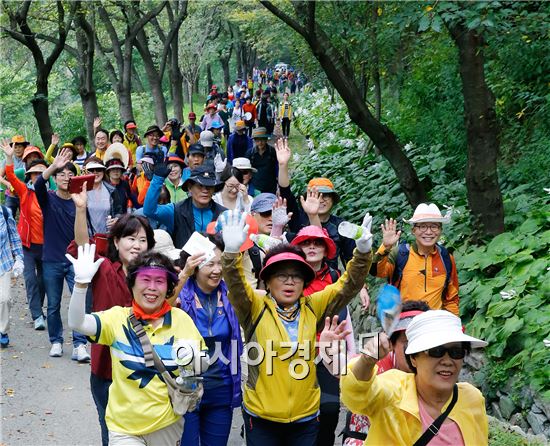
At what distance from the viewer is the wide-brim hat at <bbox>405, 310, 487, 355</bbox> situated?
3393mm

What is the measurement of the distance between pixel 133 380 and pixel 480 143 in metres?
5.94

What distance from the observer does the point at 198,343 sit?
5.02 metres

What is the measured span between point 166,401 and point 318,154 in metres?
15.3

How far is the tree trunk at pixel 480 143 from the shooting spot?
9.45m

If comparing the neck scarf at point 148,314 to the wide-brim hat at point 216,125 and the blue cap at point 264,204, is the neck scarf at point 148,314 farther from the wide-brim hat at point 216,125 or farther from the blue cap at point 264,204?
the wide-brim hat at point 216,125

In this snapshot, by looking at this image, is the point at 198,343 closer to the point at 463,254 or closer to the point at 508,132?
the point at 463,254

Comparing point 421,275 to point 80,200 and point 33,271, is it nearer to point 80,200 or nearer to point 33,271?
point 80,200

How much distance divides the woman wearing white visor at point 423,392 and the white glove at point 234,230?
1461mm

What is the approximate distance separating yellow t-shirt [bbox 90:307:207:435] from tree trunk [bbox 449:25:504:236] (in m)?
5.44

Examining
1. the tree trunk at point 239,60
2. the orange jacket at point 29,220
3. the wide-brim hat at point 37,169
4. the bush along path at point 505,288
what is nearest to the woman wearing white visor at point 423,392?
the bush along path at point 505,288

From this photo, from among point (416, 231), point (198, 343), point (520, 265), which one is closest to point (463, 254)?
point (520, 265)

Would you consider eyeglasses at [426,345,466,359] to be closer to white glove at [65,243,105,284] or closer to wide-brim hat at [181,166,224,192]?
white glove at [65,243,105,284]

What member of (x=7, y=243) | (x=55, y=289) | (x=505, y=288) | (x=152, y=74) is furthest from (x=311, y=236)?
(x=152, y=74)

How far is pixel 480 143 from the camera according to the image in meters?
9.57
